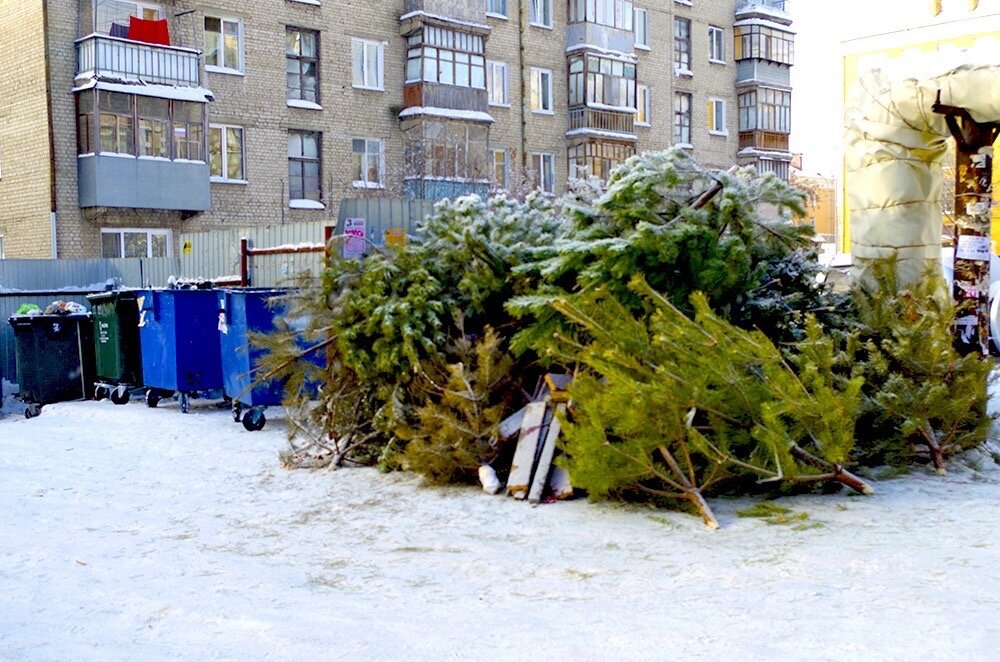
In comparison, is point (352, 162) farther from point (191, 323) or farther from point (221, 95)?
point (191, 323)

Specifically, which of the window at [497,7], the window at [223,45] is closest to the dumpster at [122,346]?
the window at [223,45]

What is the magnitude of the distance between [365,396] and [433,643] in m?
4.52

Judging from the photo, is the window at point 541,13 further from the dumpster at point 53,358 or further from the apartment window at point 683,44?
the dumpster at point 53,358

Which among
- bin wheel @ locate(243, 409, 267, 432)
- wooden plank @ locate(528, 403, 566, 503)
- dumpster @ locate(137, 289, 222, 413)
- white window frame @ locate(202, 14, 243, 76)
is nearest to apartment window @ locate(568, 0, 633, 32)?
white window frame @ locate(202, 14, 243, 76)

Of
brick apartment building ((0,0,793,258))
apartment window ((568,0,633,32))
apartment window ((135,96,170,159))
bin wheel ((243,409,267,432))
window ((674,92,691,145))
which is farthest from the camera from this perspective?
window ((674,92,691,145))

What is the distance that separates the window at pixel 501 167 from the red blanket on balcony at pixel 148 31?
10.9 meters

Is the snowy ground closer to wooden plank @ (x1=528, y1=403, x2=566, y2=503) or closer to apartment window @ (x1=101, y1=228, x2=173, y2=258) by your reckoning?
wooden plank @ (x1=528, y1=403, x2=566, y2=503)

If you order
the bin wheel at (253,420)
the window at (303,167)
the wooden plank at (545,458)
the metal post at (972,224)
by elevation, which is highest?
the window at (303,167)

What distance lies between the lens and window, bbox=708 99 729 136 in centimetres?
4075

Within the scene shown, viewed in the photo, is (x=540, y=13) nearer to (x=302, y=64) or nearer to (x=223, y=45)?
(x=302, y=64)

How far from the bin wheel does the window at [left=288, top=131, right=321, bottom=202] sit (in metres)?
18.4

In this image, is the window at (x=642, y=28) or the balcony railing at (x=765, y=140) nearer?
the window at (x=642, y=28)

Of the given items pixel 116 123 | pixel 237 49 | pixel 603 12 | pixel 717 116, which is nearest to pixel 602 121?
pixel 603 12

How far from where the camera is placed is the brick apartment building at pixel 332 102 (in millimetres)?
24906
